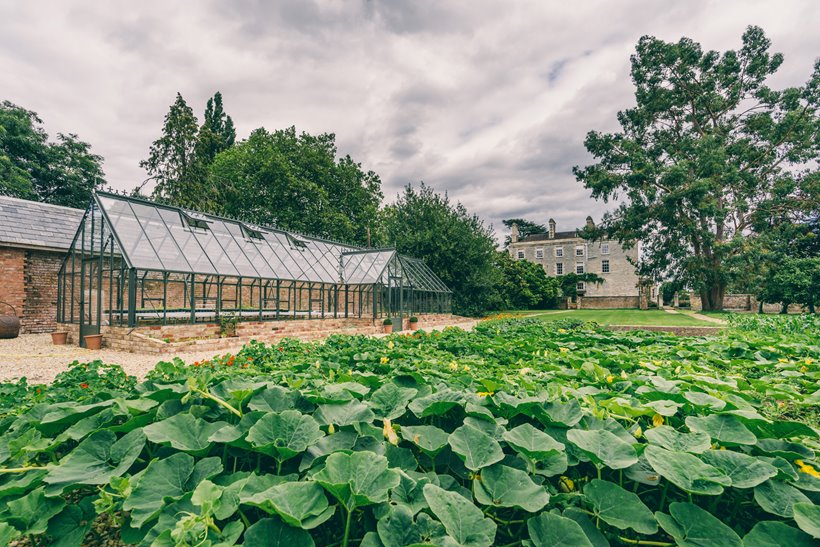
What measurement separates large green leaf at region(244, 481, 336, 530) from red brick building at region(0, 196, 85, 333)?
18005 millimetres

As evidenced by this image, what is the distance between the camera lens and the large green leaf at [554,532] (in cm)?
77

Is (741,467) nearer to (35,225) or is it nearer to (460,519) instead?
(460,519)

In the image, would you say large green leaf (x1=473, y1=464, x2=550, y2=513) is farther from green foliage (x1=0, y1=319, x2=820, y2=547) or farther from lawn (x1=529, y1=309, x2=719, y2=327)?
lawn (x1=529, y1=309, x2=719, y2=327)

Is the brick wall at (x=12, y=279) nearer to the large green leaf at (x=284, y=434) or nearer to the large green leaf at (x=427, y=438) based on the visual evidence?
the large green leaf at (x=284, y=434)

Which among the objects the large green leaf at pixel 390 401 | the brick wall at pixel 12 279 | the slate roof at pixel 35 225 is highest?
the slate roof at pixel 35 225

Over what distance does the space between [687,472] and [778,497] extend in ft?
0.68

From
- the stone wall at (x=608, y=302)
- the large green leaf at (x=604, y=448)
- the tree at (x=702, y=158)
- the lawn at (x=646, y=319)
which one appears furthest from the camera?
the stone wall at (x=608, y=302)

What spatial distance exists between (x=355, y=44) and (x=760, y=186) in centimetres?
2689

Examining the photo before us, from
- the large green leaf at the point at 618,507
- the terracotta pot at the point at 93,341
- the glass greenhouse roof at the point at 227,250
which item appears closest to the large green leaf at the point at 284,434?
the large green leaf at the point at 618,507

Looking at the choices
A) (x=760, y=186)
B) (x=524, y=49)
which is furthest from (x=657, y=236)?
(x=524, y=49)

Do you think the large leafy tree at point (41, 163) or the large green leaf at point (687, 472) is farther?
the large leafy tree at point (41, 163)

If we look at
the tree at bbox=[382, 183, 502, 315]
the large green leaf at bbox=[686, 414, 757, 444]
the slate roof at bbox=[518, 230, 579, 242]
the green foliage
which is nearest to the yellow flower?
the green foliage

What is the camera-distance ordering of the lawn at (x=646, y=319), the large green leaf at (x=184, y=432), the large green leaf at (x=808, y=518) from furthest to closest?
the lawn at (x=646, y=319)
the large green leaf at (x=184, y=432)
the large green leaf at (x=808, y=518)

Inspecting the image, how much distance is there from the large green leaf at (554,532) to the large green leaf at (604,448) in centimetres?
24
